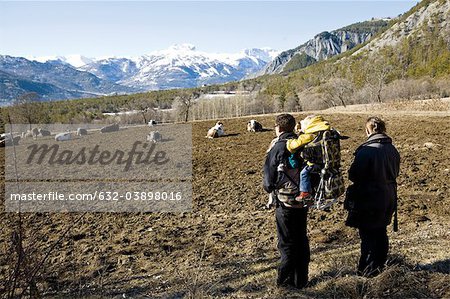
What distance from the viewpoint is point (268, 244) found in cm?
595

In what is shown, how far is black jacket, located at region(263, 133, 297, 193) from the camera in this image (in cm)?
384

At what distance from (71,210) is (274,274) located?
223 inches

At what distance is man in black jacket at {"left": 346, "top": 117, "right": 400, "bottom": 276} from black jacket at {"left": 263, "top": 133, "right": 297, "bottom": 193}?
82 centimetres

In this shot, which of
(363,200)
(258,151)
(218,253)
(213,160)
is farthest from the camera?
(258,151)

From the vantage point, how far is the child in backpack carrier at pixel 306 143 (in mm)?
3697

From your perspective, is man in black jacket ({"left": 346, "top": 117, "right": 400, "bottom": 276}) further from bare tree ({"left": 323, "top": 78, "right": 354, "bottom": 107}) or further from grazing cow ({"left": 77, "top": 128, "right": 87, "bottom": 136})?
bare tree ({"left": 323, "top": 78, "right": 354, "bottom": 107})

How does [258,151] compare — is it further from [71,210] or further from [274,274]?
[274,274]

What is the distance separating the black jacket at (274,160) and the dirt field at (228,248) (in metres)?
1.29

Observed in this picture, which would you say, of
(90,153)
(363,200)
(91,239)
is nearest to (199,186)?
(91,239)

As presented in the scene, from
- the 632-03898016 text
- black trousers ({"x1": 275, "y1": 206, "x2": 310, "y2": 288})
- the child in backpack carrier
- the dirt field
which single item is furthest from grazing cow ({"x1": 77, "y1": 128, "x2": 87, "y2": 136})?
the child in backpack carrier

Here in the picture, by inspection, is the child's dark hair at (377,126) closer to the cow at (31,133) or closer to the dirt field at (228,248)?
the dirt field at (228,248)

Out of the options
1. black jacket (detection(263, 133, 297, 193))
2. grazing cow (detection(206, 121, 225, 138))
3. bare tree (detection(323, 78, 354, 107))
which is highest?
bare tree (detection(323, 78, 354, 107))

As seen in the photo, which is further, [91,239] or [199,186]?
[199,186]

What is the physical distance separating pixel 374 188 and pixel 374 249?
2.50 feet
